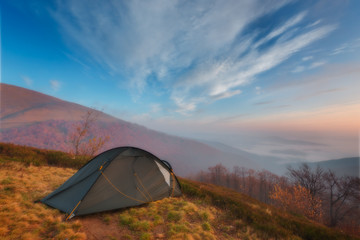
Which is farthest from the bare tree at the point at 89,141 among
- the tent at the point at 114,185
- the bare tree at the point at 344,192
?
the bare tree at the point at 344,192

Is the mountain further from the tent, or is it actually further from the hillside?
the tent

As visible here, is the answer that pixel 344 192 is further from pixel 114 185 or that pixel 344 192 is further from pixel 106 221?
pixel 106 221

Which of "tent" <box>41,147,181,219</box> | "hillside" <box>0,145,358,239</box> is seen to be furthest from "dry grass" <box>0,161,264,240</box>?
"tent" <box>41,147,181,219</box>

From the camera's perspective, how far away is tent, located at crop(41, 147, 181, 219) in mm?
5355

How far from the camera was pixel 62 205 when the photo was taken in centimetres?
529

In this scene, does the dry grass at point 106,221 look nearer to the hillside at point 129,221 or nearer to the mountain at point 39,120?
the hillside at point 129,221

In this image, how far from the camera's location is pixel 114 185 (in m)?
6.02

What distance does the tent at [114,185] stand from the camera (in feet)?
17.6

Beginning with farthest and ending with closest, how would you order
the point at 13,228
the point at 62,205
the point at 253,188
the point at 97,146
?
the point at 253,188
the point at 97,146
the point at 62,205
the point at 13,228

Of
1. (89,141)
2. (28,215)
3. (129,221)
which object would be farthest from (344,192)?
(89,141)

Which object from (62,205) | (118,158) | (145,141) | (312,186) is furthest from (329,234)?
(145,141)

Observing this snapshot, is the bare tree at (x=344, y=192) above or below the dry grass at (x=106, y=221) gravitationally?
below

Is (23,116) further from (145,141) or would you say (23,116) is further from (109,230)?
(109,230)

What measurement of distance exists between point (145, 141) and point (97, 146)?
17976 cm
